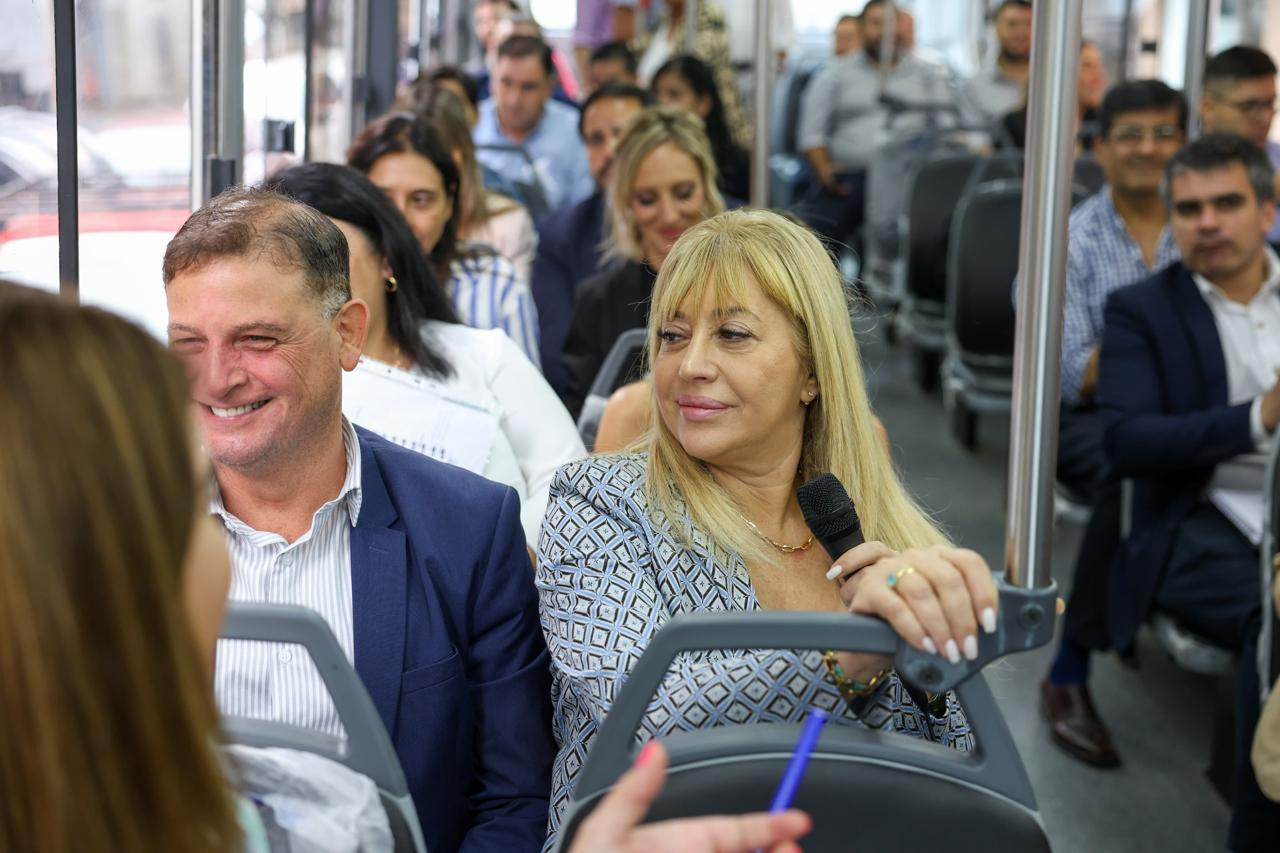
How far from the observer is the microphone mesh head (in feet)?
5.15

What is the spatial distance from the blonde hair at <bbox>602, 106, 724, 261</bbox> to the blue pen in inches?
111

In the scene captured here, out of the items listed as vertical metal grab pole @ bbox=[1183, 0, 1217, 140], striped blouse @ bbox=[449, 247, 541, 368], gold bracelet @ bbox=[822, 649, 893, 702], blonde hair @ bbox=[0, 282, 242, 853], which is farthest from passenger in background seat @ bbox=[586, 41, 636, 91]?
blonde hair @ bbox=[0, 282, 242, 853]

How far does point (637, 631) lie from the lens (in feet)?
5.43

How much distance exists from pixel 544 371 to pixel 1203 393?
1.78m

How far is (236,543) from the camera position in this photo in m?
1.77

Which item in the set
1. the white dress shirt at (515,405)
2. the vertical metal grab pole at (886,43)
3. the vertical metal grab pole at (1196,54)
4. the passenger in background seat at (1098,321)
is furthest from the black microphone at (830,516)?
the vertical metal grab pole at (886,43)

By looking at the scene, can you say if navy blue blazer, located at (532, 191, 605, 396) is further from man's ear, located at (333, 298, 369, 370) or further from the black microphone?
the black microphone

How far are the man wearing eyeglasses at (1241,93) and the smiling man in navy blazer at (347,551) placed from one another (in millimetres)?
4160

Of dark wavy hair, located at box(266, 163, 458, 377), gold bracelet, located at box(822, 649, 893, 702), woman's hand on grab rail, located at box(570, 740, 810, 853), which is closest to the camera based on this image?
woman's hand on grab rail, located at box(570, 740, 810, 853)

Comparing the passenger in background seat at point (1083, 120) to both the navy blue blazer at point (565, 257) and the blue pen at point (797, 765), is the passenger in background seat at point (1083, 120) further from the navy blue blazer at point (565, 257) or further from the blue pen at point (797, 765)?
the blue pen at point (797, 765)

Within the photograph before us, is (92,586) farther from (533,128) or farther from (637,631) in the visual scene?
(533,128)

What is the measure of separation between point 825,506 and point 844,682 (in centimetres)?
20

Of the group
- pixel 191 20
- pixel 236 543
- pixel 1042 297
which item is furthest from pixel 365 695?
pixel 191 20

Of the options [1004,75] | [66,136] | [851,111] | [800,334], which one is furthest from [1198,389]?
[851,111]
